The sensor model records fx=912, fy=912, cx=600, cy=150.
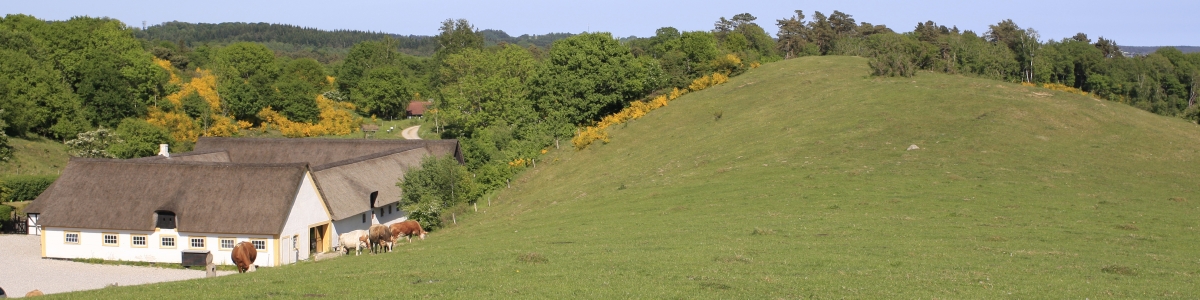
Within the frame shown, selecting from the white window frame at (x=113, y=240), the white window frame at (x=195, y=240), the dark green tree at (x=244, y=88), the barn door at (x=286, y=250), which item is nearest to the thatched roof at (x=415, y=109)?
the dark green tree at (x=244, y=88)

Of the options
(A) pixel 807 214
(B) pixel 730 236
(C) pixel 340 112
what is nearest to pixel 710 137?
(A) pixel 807 214

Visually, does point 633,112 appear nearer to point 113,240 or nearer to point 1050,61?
point 113,240

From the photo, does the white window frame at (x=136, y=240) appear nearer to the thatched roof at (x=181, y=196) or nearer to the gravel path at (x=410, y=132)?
the thatched roof at (x=181, y=196)

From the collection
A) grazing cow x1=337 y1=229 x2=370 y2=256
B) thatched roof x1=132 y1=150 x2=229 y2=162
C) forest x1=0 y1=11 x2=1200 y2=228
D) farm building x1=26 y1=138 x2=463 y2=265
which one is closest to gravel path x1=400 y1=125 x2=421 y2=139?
forest x1=0 y1=11 x2=1200 y2=228

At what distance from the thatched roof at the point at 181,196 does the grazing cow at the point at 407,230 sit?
13.8ft

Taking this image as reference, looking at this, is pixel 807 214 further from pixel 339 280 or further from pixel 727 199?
pixel 339 280

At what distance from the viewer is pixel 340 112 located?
314 feet

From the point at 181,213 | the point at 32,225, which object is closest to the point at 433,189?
the point at 181,213

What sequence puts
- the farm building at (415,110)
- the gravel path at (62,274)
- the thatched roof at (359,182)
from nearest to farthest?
1. the gravel path at (62,274)
2. the thatched roof at (359,182)
3. the farm building at (415,110)

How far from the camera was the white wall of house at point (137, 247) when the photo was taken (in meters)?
35.6

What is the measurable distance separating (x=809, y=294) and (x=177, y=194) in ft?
94.4

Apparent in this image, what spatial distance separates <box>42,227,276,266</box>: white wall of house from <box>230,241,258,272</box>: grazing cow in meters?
3.34

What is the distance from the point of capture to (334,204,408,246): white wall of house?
40594 mm

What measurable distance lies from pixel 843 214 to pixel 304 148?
3844 cm
